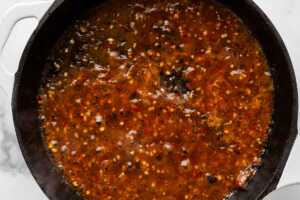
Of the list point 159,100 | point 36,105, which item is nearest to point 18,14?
point 36,105

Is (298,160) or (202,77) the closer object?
(202,77)

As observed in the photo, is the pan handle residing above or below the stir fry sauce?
above

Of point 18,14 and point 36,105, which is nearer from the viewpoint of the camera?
point 18,14

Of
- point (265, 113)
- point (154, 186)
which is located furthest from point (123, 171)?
point (265, 113)

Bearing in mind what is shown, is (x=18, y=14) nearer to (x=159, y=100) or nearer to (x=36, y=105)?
(x=36, y=105)

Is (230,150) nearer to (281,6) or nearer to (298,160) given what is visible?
(298,160)
